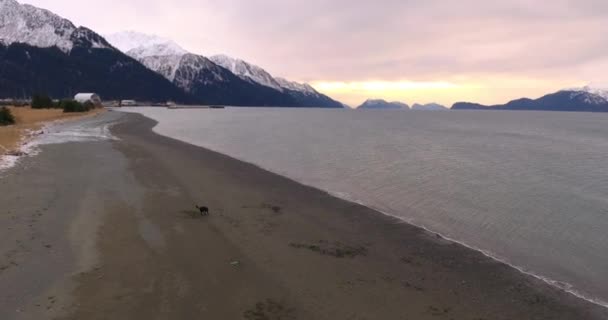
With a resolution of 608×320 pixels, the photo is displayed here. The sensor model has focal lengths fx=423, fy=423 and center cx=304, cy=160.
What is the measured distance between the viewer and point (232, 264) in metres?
13.8

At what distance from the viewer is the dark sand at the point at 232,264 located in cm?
Result: 1102

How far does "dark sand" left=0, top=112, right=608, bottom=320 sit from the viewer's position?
11.0 m

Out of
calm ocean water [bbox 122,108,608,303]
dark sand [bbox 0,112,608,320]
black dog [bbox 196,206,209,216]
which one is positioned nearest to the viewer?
dark sand [bbox 0,112,608,320]

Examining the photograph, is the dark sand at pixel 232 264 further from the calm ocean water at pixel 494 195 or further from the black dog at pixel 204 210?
the calm ocean water at pixel 494 195

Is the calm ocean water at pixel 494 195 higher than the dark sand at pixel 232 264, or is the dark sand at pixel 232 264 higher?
the dark sand at pixel 232 264

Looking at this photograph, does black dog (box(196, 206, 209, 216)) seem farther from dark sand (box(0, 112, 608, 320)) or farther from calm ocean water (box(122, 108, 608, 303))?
calm ocean water (box(122, 108, 608, 303))

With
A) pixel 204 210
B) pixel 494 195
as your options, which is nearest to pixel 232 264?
pixel 204 210

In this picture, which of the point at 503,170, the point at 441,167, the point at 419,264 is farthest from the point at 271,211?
the point at 503,170

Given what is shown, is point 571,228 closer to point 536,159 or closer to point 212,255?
point 212,255

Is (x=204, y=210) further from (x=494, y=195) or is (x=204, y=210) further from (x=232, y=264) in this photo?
(x=494, y=195)

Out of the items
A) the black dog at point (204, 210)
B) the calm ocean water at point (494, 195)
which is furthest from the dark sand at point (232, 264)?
the calm ocean water at point (494, 195)

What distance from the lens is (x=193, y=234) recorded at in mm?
16703

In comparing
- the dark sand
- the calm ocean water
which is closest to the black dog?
the dark sand

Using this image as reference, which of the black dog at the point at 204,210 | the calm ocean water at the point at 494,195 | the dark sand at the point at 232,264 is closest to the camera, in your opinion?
the dark sand at the point at 232,264
